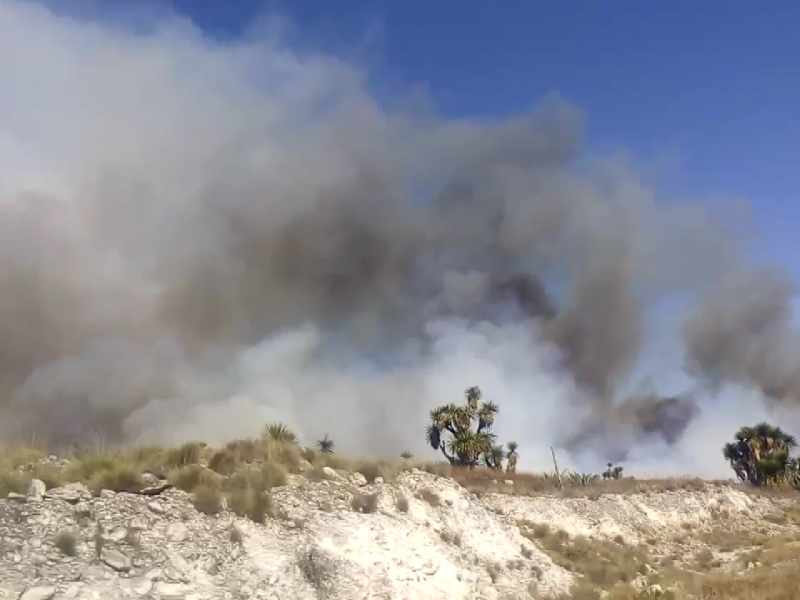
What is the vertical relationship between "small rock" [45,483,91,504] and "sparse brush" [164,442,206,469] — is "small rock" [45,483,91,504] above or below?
below

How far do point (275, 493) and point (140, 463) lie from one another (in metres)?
3.20

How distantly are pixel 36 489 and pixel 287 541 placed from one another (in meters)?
5.06

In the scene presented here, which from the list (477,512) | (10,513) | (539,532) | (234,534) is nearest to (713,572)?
(539,532)

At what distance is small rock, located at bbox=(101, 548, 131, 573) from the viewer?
10.1m

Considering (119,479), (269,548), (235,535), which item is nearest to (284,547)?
(269,548)

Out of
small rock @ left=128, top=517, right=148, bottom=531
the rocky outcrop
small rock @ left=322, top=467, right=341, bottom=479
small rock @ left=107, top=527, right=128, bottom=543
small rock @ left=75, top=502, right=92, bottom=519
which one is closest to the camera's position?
the rocky outcrop

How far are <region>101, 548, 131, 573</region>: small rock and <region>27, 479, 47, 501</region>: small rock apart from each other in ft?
5.50

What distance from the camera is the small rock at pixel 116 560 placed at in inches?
398

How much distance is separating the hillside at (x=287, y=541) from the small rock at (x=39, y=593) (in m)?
0.02

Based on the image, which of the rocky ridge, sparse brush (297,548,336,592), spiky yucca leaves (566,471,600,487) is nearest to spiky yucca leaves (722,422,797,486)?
spiky yucca leaves (566,471,600,487)

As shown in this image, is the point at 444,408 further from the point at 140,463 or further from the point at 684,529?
the point at 140,463

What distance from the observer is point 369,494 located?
16859 mm

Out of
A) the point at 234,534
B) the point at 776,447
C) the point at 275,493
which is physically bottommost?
the point at 234,534

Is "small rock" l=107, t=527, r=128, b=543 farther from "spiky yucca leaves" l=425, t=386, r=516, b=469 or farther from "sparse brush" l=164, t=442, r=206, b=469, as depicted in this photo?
"spiky yucca leaves" l=425, t=386, r=516, b=469
